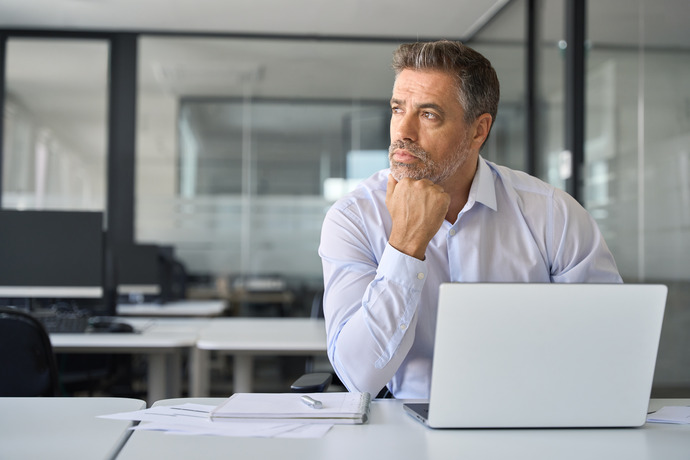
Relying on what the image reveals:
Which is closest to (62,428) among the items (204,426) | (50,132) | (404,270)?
(204,426)

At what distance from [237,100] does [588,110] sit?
3.14 m

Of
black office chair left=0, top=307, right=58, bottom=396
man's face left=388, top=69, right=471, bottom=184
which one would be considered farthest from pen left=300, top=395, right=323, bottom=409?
black office chair left=0, top=307, right=58, bottom=396

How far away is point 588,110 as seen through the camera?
409cm

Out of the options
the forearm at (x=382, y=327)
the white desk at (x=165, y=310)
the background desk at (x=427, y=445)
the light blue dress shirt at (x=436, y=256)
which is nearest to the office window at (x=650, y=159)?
the light blue dress shirt at (x=436, y=256)

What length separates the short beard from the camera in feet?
5.58

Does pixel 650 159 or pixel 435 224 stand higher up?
pixel 650 159

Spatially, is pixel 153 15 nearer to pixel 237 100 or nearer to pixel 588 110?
pixel 237 100

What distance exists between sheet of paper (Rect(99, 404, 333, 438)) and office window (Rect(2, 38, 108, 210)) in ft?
17.0

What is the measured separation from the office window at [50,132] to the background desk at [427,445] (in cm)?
539

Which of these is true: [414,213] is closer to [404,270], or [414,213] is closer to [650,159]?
[404,270]

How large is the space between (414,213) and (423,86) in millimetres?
391

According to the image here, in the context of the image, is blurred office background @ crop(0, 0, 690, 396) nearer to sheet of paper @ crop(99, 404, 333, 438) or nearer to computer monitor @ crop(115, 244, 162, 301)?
computer monitor @ crop(115, 244, 162, 301)

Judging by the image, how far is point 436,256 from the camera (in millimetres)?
1694

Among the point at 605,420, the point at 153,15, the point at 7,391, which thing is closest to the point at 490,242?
the point at 605,420
